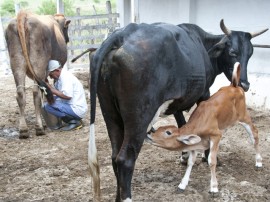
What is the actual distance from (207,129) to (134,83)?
1219 millimetres

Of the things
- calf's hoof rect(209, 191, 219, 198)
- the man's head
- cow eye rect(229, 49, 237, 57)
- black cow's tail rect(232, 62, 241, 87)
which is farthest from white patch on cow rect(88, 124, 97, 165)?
the man's head

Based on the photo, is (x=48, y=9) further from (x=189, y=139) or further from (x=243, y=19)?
(x=189, y=139)

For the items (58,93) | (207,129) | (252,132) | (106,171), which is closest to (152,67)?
(207,129)

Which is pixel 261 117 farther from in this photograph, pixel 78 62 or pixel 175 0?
pixel 78 62

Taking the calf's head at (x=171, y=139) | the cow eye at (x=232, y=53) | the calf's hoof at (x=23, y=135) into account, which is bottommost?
the calf's hoof at (x=23, y=135)

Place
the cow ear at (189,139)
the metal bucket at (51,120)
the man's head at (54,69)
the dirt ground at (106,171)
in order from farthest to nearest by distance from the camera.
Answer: the metal bucket at (51,120) < the man's head at (54,69) < the dirt ground at (106,171) < the cow ear at (189,139)

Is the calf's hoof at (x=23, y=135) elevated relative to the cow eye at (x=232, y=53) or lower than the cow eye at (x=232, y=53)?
lower

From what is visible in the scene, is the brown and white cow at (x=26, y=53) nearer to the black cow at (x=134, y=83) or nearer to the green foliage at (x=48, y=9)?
the black cow at (x=134, y=83)

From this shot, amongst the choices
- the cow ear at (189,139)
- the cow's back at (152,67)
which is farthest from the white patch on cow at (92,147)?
the cow ear at (189,139)

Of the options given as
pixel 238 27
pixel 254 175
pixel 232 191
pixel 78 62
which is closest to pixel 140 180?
pixel 232 191

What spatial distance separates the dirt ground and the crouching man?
0.31m

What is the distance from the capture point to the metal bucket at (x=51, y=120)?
21.7ft

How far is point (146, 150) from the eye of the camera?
217 inches

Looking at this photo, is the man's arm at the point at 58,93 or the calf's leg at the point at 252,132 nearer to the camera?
the calf's leg at the point at 252,132
